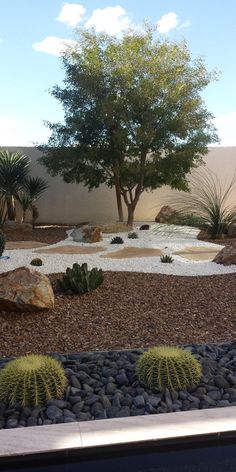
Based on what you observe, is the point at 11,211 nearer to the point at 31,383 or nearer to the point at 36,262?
the point at 36,262

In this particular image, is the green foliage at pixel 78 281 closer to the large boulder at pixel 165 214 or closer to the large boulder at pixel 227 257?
the large boulder at pixel 227 257

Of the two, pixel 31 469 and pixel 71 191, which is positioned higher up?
pixel 71 191

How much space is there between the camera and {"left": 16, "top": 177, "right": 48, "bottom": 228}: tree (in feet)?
42.8

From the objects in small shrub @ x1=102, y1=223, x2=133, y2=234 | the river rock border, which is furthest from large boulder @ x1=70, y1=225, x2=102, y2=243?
the river rock border

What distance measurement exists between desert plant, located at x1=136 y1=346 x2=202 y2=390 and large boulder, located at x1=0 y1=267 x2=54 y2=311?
194 centimetres

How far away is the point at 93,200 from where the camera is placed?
14.6m

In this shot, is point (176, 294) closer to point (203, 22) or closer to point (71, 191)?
point (203, 22)

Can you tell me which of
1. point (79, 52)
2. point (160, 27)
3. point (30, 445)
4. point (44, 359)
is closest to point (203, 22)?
point (160, 27)

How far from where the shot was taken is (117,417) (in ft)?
9.24

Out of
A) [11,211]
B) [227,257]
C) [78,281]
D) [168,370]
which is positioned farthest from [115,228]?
[168,370]

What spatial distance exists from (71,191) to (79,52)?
152 inches

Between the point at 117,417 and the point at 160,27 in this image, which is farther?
the point at 160,27

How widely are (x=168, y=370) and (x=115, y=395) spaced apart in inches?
13.3

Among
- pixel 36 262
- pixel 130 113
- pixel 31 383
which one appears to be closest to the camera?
pixel 31 383
